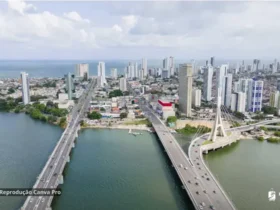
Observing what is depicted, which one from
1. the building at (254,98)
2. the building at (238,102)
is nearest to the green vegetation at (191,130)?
the building at (238,102)

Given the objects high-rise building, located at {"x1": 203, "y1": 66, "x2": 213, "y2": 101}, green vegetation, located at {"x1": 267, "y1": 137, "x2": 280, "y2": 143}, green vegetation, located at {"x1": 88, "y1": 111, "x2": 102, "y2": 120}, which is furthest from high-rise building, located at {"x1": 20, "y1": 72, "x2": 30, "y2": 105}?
green vegetation, located at {"x1": 267, "y1": 137, "x2": 280, "y2": 143}

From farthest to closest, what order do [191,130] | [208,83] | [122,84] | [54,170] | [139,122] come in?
1. [122,84]
2. [208,83]
3. [139,122]
4. [191,130]
5. [54,170]

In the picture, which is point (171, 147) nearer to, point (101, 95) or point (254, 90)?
point (254, 90)

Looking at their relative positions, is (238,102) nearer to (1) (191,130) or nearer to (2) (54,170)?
(1) (191,130)

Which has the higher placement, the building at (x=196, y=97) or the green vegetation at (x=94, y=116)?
the building at (x=196, y=97)

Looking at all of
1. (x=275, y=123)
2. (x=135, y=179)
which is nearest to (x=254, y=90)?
(x=275, y=123)

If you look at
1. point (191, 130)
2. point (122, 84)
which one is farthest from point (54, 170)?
point (122, 84)

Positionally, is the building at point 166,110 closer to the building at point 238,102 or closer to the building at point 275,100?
the building at point 238,102

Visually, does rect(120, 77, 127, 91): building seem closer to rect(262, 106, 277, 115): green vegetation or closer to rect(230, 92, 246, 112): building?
rect(230, 92, 246, 112): building
